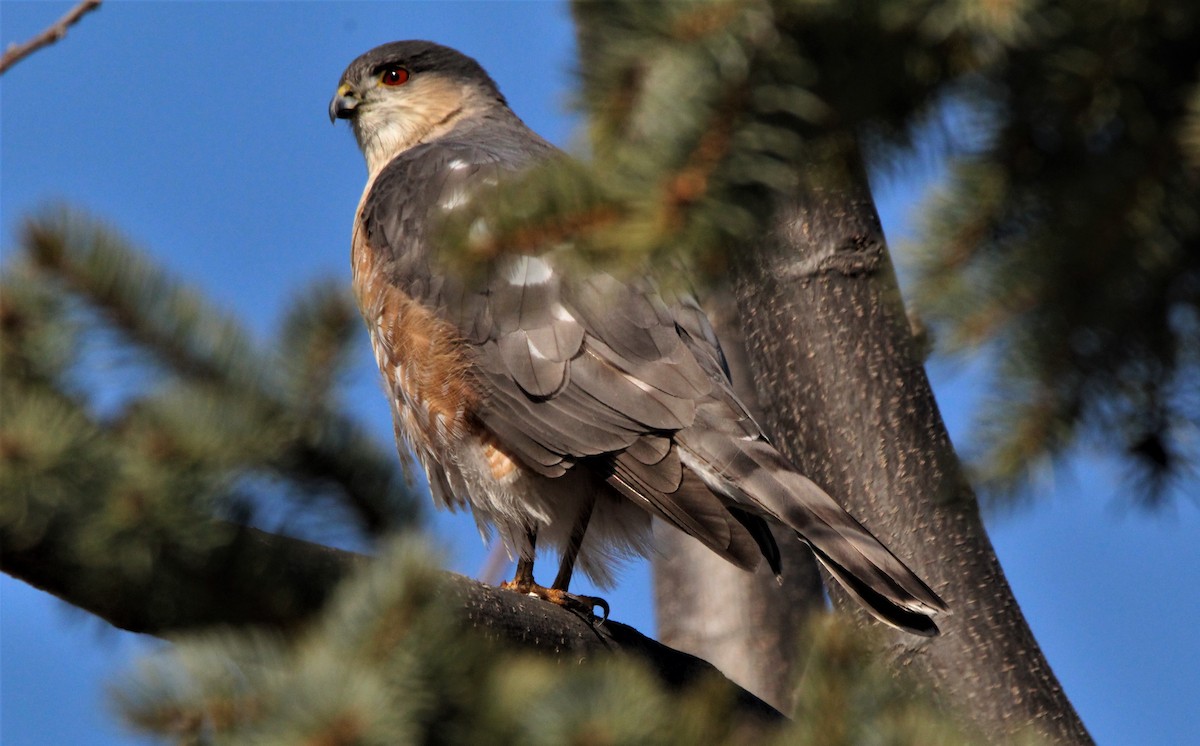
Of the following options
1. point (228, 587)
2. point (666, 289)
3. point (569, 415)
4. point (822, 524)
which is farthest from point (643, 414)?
point (666, 289)

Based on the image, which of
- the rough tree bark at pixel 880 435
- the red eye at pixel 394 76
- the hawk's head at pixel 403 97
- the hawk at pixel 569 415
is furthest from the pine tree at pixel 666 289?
the red eye at pixel 394 76

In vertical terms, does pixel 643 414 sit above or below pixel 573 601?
Answer: above

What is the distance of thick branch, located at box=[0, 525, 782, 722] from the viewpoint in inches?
88.6

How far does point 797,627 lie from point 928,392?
134 cm

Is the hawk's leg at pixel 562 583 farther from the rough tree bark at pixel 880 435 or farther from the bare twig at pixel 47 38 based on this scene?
the bare twig at pixel 47 38

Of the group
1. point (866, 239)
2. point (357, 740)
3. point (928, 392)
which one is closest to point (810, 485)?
point (928, 392)

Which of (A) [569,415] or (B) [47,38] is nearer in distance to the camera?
(B) [47,38]

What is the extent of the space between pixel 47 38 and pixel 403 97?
3.14 m

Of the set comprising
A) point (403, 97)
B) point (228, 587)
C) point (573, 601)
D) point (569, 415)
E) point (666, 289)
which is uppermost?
point (403, 97)

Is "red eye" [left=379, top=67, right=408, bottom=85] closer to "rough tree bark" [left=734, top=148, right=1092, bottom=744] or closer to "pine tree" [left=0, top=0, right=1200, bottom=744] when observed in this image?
"rough tree bark" [left=734, top=148, right=1092, bottom=744]

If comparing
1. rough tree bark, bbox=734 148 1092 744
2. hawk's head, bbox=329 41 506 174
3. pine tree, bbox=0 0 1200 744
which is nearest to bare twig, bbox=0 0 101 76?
pine tree, bbox=0 0 1200 744

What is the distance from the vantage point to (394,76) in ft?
19.6

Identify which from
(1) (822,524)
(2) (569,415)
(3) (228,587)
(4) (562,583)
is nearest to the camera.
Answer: (3) (228,587)

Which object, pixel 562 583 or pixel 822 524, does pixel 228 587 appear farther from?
pixel 562 583
